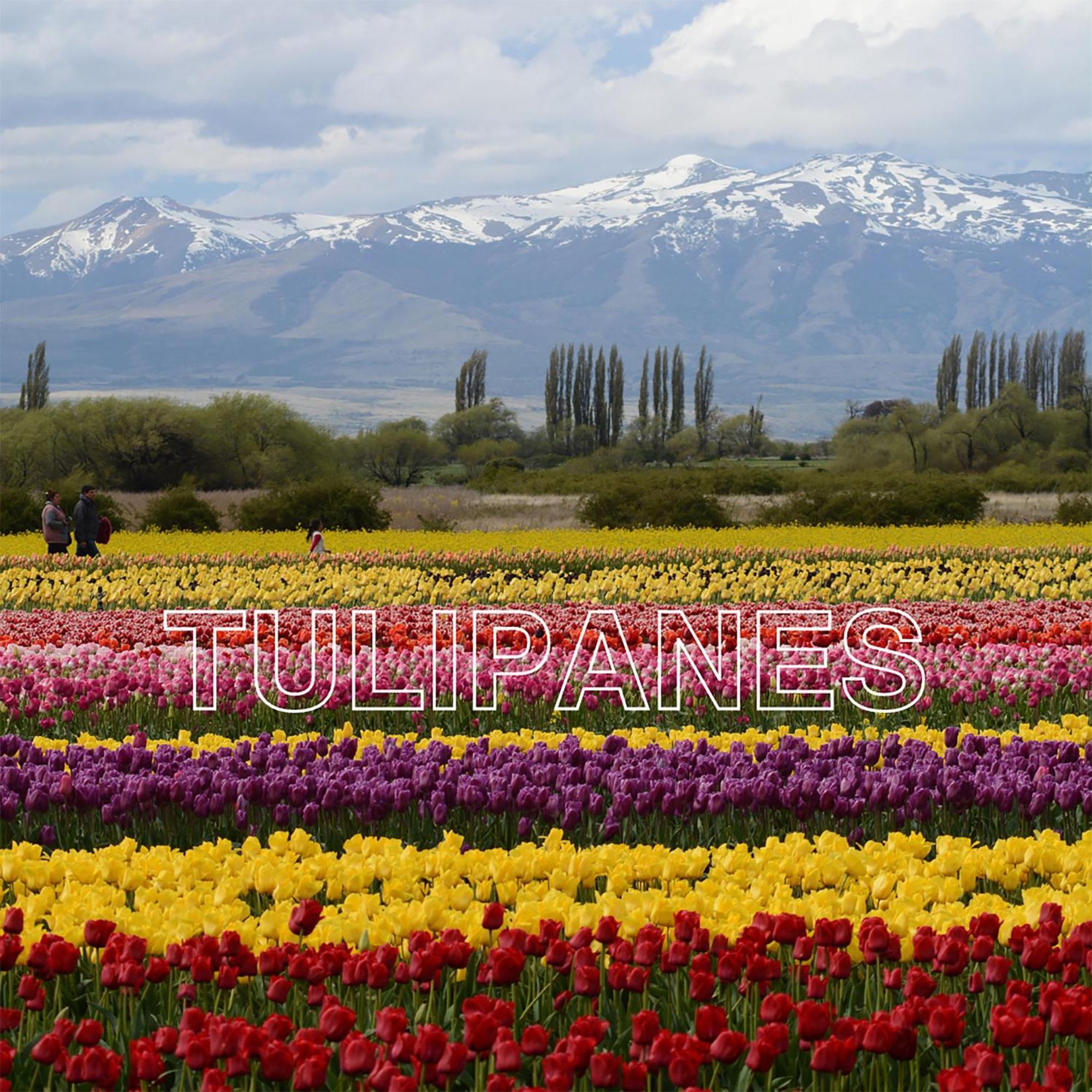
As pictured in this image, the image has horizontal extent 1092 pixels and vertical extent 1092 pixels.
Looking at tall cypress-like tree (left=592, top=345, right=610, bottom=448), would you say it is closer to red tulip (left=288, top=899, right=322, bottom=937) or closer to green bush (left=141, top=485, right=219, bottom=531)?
green bush (left=141, top=485, right=219, bottom=531)

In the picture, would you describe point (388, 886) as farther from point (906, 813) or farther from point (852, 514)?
point (852, 514)

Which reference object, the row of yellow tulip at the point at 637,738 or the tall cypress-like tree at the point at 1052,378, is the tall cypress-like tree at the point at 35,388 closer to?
the tall cypress-like tree at the point at 1052,378

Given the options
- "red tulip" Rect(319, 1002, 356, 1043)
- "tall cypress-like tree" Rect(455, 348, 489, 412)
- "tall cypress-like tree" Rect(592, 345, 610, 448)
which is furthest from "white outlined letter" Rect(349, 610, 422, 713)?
"tall cypress-like tree" Rect(455, 348, 489, 412)

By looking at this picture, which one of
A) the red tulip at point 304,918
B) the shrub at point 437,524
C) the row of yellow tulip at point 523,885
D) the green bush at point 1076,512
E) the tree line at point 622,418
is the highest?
the tree line at point 622,418

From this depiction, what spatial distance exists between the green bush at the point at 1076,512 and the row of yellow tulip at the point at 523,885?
2714cm

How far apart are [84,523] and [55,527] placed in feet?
1.32

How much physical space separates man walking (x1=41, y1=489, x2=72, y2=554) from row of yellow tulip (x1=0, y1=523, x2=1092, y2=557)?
1106mm

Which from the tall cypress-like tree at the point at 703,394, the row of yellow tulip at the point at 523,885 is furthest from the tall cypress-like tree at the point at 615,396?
the row of yellow tulip at the point at 523,885

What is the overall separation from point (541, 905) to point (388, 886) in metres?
0.56

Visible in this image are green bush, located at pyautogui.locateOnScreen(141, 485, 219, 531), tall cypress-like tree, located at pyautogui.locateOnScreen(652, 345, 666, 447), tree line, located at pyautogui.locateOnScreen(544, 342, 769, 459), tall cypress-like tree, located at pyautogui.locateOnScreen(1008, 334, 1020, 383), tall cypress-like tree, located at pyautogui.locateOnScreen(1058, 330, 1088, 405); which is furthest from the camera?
tall cypress-like tree, located at pyautogui.locateOnScreen(1008, 334, 1020, 383)

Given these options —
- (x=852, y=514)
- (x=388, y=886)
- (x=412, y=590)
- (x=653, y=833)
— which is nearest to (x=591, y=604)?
(x=412, y=590)

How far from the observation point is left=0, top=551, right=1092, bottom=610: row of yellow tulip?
15.0 meters

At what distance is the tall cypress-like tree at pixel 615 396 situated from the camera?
112m

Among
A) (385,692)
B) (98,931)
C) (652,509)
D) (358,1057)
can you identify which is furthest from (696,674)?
(652,509)
